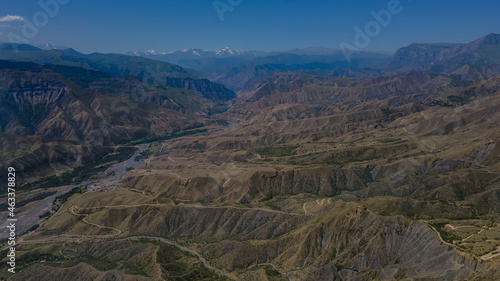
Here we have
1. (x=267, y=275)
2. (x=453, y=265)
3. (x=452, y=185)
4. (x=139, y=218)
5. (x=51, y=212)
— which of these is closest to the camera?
(x=453, y=265)

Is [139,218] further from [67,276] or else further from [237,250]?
[237,250]

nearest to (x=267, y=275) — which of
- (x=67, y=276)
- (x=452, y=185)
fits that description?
(x=67, y=276)

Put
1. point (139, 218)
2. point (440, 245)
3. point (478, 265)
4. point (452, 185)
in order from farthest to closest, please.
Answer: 1. point (139, 218)
2. point (452, 185)
3. point (440, 245)
4. point (478, 265)

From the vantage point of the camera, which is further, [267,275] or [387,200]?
[387,200]

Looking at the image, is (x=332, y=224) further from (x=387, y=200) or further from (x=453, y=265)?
(x=453, y=265)

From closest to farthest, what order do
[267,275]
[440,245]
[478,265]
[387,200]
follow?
1. [478,265]
2. [440,245]
3. [267,275]
4. [387,200]

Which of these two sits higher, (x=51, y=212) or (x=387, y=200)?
(x=387, y=200)

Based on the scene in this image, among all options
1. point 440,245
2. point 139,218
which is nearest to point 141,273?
point 139,218

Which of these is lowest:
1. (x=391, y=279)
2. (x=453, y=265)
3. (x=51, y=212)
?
(x=51, y=212)

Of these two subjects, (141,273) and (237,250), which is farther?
(237,250)
